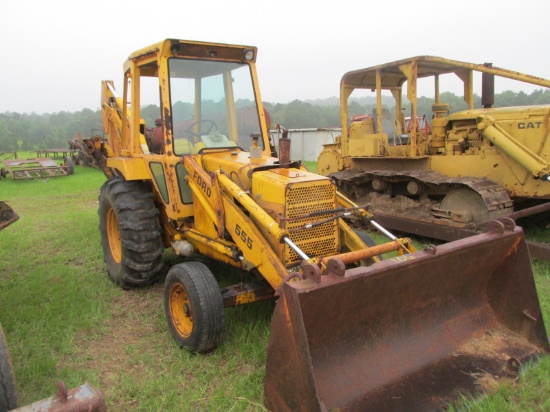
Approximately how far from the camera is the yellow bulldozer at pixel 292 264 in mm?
2814

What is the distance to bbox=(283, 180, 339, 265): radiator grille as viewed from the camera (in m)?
3.59

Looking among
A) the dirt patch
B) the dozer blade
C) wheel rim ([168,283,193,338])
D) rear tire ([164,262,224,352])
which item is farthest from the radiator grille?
the dirt patch

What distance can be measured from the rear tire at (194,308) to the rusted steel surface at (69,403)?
1603mm

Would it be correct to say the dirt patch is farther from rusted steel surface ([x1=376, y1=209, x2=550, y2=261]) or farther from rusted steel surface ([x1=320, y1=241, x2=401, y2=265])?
rusted steel surface ([x1=376, y1=209, x2=550, y2=261])

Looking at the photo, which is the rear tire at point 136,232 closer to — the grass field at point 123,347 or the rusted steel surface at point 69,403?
the grass field at point 123,347

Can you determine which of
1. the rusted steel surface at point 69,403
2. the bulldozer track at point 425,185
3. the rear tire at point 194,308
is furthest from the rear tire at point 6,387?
the bulldozer track at point 425,185

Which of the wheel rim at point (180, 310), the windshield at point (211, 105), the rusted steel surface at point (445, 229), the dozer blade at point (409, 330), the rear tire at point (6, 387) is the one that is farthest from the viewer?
the rusted steel surface at point (445, 229)

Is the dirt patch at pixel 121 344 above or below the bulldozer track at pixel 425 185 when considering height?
below

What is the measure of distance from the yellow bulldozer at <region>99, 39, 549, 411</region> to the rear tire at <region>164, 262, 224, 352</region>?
11mm

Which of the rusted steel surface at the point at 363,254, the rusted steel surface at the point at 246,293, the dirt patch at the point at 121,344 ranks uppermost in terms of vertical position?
the rusted steel surface at the point at 363,254

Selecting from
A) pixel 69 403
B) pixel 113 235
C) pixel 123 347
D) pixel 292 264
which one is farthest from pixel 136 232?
pixel 69 403

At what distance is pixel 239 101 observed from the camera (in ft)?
16.3

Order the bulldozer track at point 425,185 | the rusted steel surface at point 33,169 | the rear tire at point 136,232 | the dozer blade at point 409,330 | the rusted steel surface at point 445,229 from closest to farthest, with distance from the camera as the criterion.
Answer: the dozer blade at point 409,330 → the rear tire at point 136,232 → the rusted steel surface at point 445,229 → the bulldozer track at point 425,185 → the rusted steel surface at point 33,169

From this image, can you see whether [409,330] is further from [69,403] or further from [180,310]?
[69,403]
